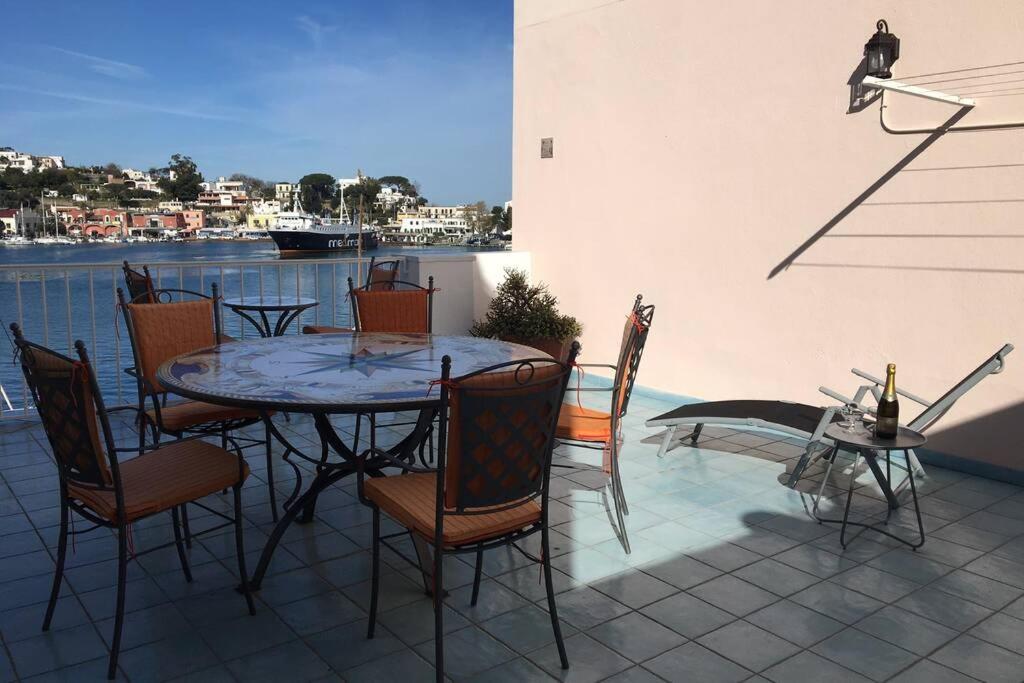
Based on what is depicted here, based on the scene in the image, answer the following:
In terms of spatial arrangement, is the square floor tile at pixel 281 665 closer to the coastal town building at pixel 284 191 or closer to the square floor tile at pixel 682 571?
the square floor tile at pixel 682 571

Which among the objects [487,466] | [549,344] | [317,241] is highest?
[317,241]

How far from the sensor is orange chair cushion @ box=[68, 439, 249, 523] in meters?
2.27

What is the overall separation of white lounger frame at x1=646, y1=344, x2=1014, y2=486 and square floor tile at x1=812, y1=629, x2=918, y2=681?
1173 mm

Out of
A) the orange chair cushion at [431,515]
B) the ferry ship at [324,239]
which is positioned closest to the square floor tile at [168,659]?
the orange chair cushion at [431,515]

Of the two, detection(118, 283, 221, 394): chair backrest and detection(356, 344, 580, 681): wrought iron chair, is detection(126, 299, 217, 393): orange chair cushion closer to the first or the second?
detection(118, 283, 221, 394): chair backrest

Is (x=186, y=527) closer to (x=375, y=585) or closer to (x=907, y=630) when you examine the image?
(x=375, y=585)

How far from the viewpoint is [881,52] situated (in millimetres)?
4145

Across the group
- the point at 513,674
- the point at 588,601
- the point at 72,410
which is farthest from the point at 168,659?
the point at 588,601

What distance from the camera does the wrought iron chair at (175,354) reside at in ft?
10.6

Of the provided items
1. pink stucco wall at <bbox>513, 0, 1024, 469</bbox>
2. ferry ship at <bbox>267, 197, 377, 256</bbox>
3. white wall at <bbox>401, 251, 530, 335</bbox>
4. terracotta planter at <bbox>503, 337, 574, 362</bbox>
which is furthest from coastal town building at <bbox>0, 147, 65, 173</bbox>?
terracotta planter at <bbox>503, 337, 574, 362</bbox>

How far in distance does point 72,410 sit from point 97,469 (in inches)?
7.2

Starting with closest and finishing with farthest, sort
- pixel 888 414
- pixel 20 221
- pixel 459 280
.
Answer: pixel 888 414
pixel 459 280
pixel 20 221

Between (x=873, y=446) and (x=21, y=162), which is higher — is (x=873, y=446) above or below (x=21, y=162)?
below

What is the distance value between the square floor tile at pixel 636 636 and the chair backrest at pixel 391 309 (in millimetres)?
2263
